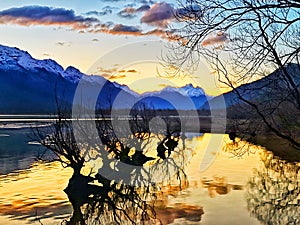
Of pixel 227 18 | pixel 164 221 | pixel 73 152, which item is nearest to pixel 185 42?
pixel 227 18

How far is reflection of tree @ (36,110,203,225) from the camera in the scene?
13.8 meters

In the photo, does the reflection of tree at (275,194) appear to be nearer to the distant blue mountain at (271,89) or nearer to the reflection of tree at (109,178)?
the reflection of tree at (109,178)

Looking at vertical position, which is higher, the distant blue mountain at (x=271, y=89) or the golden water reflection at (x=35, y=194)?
the distant blue mountain at (x=271, y=89)

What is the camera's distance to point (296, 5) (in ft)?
14.5

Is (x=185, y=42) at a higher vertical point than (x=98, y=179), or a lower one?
higher

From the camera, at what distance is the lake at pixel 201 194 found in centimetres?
1312

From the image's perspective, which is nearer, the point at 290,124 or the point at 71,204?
the point at 290,124

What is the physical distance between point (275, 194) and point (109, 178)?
7.16 meters

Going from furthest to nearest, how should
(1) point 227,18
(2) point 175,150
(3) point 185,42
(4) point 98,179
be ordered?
(2) point 175,150, (4) point 98,179, (3) point 185,42, (1) point 227,18

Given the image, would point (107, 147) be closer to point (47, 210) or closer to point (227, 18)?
point (47, 210)

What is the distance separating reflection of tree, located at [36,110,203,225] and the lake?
44 cm

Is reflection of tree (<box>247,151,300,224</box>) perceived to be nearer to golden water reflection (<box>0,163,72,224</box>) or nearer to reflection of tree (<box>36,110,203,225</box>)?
reflection of tree (<box>36,110,203,225</box>)

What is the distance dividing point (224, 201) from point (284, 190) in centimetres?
316

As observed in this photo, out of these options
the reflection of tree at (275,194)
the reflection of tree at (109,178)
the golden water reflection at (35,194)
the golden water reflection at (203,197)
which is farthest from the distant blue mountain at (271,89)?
the golden water reflection at (35,194)
